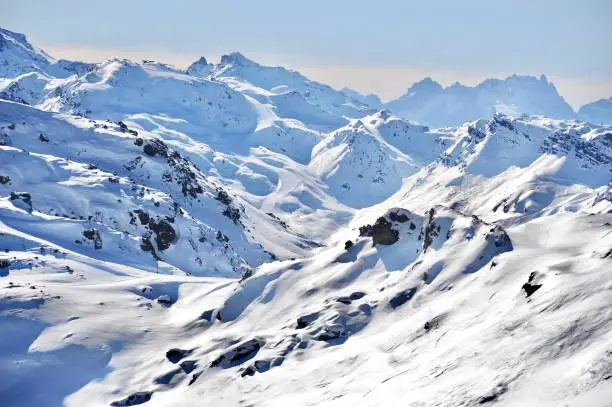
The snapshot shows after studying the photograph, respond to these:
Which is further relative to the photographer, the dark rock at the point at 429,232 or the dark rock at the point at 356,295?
the dark rock at the point at 429,232

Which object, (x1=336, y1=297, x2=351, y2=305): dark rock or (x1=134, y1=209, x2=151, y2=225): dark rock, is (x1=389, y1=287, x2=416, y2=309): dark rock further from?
(x1=134, y1=209, x2=151, y2=225): dark rock

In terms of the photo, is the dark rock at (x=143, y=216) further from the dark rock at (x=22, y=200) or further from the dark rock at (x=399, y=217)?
the dark rock at (x=399, y=217)

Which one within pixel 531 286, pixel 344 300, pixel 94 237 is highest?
pixel 94 237

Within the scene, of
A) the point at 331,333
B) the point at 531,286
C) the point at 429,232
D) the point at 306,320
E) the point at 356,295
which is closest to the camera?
the point at 531,286

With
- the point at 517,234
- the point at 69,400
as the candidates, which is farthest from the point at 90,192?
the point at 517,234

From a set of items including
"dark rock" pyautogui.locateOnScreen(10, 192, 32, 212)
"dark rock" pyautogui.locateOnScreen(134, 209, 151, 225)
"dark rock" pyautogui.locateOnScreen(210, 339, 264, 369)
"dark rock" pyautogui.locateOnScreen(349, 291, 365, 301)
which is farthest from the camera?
"dark rock" pyautogui.locateOnScreen(134, 209, 151, 225)

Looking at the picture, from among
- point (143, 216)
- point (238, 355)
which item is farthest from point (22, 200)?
point (238, 355)

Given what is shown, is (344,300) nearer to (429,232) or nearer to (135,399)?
(429,232)

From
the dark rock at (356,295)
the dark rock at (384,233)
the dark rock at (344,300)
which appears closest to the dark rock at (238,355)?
the dark rock at (344,300)

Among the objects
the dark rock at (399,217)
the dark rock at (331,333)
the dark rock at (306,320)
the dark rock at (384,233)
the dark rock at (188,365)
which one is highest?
the dark rock at (399,217)

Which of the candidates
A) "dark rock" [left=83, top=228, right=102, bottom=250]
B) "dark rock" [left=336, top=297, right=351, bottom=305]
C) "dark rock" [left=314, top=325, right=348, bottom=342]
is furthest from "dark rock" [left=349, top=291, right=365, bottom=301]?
"dark rock" [left=83, top=228, right=102, bottom=250]

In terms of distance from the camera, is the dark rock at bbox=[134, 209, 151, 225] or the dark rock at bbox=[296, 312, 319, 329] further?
the dark rock at bbox=[134, 209, 151, 225]

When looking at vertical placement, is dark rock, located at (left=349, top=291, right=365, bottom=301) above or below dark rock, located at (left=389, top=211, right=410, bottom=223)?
below

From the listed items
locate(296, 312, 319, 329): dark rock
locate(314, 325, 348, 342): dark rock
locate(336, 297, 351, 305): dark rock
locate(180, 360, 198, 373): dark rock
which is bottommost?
locate(180, 360, 198, 373): dark rock
